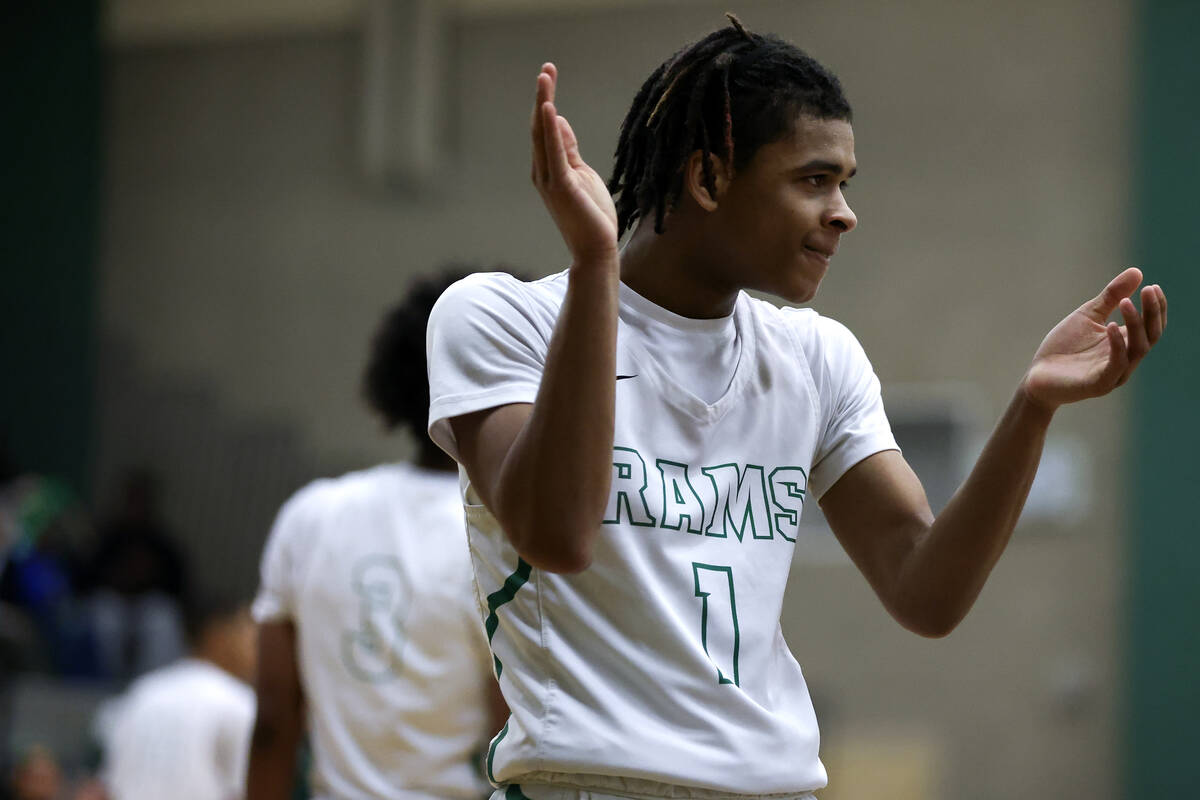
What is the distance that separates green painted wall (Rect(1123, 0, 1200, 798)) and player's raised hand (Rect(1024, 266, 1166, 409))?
752cm

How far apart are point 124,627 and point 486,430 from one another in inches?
320

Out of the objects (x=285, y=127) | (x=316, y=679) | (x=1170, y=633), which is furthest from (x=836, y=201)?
(x=285, y=127)

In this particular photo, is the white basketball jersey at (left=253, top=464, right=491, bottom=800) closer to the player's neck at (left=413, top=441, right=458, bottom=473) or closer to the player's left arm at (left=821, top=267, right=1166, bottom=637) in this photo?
the player's neck at (left=413, top=441, right=458, bottom=473)

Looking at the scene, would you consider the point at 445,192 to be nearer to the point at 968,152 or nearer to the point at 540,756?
the point at 968,152

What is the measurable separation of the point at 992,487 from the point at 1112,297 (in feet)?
0.83

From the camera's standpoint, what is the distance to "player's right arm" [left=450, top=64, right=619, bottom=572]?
141 cm

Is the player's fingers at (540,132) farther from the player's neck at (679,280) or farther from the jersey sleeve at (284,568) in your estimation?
the jersey sleeve at (284,568)

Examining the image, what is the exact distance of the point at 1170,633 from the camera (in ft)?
28.7

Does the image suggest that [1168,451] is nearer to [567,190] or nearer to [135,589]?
[135,589]

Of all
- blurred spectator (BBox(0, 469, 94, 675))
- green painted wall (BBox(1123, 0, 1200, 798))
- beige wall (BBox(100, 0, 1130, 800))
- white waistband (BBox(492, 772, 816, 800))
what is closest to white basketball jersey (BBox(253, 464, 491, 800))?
white waistband (BBox(492, 772, 816, 800))

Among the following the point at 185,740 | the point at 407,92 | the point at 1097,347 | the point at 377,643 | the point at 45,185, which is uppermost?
the point at 407,92

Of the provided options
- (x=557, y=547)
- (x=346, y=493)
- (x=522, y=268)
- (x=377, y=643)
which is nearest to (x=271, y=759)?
(x=377, y=643)

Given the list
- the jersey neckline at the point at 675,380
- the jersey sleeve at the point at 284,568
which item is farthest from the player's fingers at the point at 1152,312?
the jersey sleeve at the point at 284,568

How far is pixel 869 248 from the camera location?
9.68 m
